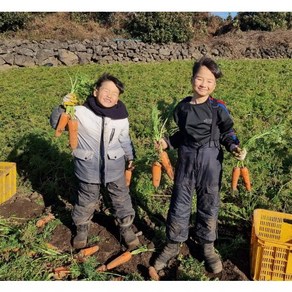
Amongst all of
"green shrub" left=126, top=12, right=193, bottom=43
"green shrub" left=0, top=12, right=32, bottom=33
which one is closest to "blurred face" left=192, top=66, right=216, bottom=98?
"green shrub" left=126, top=12, right=193, bottom=43

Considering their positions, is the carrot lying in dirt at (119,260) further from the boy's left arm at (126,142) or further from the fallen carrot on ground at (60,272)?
the boy's left arm at (126,142)

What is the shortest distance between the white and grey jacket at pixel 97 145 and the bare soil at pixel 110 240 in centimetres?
72

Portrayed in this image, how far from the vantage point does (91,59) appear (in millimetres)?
14805

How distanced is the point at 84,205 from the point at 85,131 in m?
0.71

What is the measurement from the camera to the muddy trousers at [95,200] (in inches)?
144

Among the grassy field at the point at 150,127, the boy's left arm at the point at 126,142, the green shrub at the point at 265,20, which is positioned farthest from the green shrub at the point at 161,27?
the boy's left arm at the point at 126,142

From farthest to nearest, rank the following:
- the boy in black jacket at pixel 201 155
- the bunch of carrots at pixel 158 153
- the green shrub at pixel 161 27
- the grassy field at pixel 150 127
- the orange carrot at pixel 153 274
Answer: the green shrub at pixel 161 27 → the grassy field at pixel 150 127 → the bunch of carrots at pixel 158 153 → the orange carrot at pixel 153 274 → the boy in black jacket at pixel 201 155

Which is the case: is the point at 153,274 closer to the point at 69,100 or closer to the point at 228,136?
the point at 228,136

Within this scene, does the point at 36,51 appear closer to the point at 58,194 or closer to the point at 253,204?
the point at 58,194

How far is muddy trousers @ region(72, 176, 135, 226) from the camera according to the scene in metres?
3.65

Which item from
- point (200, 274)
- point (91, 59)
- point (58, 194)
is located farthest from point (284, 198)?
point (91, 59)

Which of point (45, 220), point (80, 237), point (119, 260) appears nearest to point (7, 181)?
point (45, 220)

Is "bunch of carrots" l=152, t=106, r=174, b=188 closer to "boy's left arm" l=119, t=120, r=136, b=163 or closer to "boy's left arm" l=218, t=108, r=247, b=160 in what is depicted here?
"boy's left arm" l=119, t=120, r=136, b=163

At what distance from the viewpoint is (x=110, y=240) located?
3.93 meters
